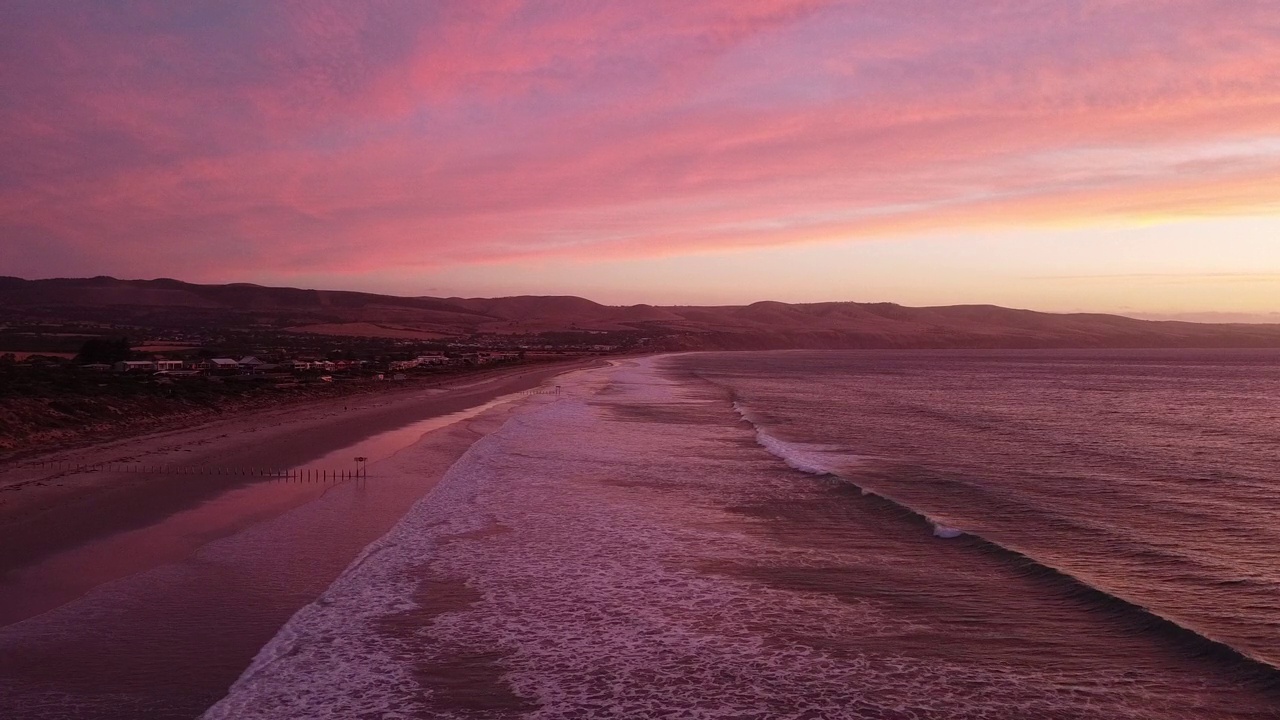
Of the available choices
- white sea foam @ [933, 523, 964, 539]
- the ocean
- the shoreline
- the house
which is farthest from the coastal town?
white sea foam @ [933, 523, 964, 539]

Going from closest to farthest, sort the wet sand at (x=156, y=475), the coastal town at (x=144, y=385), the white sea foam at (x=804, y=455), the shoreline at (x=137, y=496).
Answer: the shoreline at (x=137, y=496) < the wet sand at (x=156, y=475) < the white sea foam at (x=804, y=455) < the coastal town at (x=144, y=385)

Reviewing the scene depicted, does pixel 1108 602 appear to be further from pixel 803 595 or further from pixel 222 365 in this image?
pixel 222 365

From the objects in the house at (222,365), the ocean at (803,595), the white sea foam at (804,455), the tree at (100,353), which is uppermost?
the tree at (100,353)

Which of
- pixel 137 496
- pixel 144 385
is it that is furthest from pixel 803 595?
pixel 144 385

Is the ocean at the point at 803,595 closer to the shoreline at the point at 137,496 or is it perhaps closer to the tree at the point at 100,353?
the shoreline at the point at 137,496

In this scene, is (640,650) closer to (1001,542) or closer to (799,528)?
(799,528)

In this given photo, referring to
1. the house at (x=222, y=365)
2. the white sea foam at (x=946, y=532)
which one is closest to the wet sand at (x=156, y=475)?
the white sea foam at (x=946, y=532)
